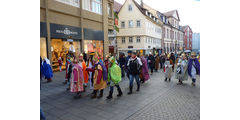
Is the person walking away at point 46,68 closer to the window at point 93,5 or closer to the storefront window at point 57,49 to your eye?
the storefront window at point 57,49

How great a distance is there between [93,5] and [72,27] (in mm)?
4839

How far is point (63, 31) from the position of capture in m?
13.5

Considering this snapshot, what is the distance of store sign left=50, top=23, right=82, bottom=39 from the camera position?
41.1 ft

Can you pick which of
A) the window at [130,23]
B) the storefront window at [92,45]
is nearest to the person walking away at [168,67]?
the storefront window at [92,45]

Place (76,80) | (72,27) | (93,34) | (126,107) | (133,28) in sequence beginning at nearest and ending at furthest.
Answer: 1. (126,107)
2. (76,80)
3. (72,27)
4. (93,34)
5. (133,28)

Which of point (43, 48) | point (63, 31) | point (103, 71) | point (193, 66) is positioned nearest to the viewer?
point (103, 71)

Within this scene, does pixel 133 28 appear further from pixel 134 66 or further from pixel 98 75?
pixel 98 75

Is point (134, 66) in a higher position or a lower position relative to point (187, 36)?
lower

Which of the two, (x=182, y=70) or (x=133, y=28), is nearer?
(x=182, y=70)

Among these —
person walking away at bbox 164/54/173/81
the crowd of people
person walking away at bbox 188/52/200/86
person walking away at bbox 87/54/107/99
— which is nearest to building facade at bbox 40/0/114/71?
the crowd of people

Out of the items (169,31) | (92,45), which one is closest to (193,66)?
(92,45)
